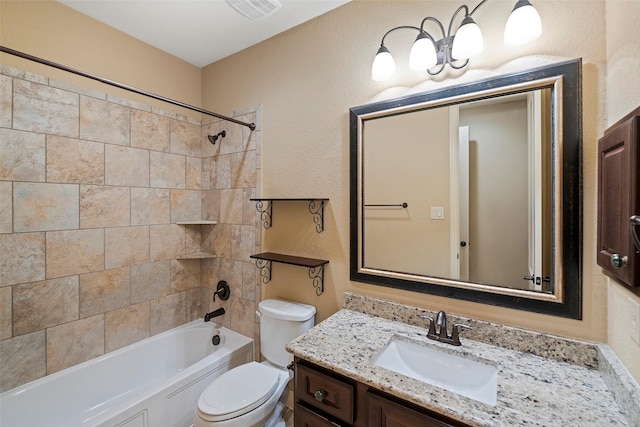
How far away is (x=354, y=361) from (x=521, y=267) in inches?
32.7

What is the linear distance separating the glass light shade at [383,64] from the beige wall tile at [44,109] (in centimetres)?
190

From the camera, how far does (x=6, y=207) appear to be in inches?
58.7

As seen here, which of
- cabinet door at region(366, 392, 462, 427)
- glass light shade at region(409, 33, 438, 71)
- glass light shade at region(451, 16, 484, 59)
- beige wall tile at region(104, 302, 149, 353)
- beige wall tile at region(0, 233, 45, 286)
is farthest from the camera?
beige wall tile at region(104, 302, 149, 353)

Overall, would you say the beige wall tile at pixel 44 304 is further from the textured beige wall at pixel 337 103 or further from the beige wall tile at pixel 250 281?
the textured beige wall at pixel 337 103

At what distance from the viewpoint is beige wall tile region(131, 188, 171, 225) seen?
2035mm

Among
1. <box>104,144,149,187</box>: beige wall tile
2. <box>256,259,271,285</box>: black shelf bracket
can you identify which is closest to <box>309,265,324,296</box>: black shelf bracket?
Result: <box>256,259,271,285</box>: black shelf bracket

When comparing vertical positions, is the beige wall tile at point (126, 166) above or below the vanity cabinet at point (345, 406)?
above

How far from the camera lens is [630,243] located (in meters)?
0.77

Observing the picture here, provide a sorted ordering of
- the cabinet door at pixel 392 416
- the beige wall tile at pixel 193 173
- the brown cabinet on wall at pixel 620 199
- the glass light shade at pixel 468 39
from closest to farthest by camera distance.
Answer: the brown cabinet on wall at pixel 620 199, the cabinet door at pixel 392 416, the glass light shade at pixel 468 39, the beige wall tile at pixel 193 173

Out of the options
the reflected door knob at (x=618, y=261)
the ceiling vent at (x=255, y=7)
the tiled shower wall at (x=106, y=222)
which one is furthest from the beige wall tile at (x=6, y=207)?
the reflected door knob at (x=618, y=261)

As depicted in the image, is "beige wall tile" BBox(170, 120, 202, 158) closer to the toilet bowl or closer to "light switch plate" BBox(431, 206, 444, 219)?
the toilet bowl

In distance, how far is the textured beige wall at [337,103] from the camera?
1.05m

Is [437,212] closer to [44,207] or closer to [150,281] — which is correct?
[150,281]

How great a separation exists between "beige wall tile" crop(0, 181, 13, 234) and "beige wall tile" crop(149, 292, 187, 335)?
3.18 feet
